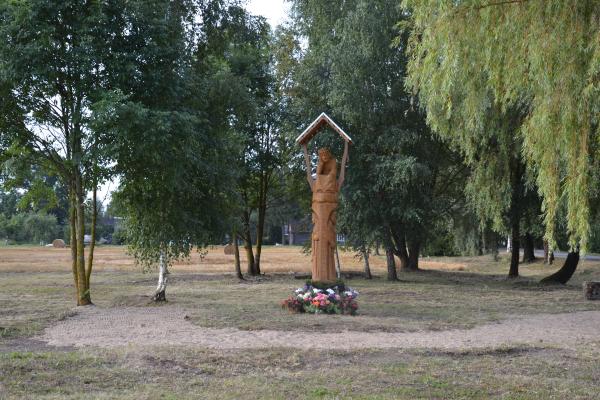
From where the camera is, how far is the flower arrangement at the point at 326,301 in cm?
1421

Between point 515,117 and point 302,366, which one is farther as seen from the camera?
point 515,117

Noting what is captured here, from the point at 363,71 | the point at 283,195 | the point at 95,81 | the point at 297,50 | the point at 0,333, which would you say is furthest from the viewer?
the point at 283,195

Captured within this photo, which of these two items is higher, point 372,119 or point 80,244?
point 372,119

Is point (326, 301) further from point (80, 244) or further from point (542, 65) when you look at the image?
point (542, 65)

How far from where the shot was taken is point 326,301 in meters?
14.2

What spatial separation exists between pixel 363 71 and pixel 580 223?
16525 millimetres

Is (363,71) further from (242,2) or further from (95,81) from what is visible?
(95,81)

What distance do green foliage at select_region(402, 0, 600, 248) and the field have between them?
2.19 metres

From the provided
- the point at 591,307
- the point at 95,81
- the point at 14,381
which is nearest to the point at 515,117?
the point at 591,307

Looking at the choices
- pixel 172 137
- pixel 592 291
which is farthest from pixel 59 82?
pixel 592 291

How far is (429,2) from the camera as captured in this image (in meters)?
8.13

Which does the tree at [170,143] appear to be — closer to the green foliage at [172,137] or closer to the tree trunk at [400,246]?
the green foliage at [172,137]

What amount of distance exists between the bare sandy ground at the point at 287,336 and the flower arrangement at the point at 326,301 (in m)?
2.48

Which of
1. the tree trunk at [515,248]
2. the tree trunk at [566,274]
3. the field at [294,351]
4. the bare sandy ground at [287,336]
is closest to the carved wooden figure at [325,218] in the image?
the field at [294,351]
